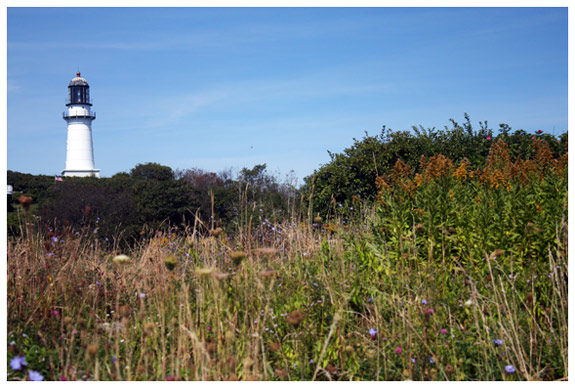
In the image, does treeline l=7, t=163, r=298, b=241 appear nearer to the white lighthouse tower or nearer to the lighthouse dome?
the white lighthouse tower

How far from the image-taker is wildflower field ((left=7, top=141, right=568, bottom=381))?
2863 millimetres

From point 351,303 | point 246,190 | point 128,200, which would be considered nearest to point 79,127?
point 128,200

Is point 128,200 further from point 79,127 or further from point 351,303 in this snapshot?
point 79,127

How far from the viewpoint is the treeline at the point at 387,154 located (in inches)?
347

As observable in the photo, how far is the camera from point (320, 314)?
3615mm

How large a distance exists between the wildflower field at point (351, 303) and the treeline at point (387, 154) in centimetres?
377

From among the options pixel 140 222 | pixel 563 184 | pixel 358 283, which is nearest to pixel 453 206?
pixel 563 184

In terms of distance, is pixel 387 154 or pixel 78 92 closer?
pixel 387 154

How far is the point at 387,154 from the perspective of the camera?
29.5 ft

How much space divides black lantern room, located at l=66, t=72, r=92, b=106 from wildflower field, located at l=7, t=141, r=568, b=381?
40.9 m

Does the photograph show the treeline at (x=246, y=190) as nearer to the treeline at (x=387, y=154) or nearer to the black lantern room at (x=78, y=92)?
the treeline at (x=387, y=154)

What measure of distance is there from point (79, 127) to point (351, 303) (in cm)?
4283

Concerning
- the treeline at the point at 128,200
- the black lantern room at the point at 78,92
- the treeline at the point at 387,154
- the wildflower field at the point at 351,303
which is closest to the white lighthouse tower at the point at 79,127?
the black lantern room at the point at 78,92

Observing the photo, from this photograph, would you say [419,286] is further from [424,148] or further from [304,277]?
[424,148]
